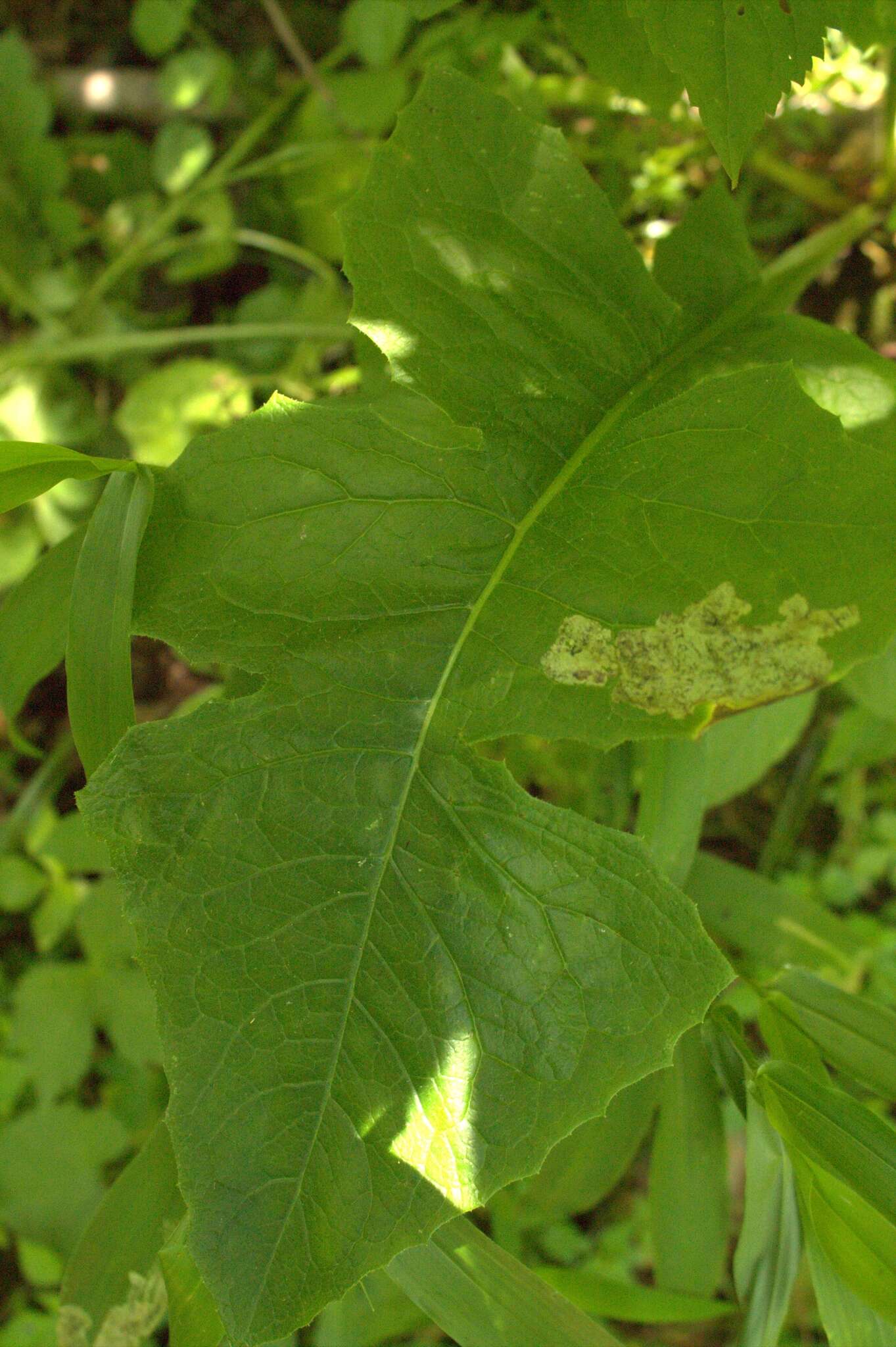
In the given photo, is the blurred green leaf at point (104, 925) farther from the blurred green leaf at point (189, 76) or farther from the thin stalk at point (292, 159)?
the blurred green leaf at point (189, 76)

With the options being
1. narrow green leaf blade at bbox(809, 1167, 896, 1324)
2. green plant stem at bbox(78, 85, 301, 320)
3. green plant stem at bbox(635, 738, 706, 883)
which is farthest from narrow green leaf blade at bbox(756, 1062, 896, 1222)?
green plant stem at bbox(78, 85, 301, 320)

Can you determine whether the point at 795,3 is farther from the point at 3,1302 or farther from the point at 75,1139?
the point at 3,1302

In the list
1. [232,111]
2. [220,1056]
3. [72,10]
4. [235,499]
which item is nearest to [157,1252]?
[220,1056]

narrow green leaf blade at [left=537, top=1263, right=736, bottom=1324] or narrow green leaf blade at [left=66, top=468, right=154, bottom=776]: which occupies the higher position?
narrow green leaf blade at [left=66, top=468, right=154, bottom=776]

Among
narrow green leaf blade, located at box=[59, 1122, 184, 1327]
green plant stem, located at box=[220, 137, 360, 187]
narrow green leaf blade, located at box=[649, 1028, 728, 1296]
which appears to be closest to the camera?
narrow green leaf blade, located at box=[59, 1122, 184, 1327]

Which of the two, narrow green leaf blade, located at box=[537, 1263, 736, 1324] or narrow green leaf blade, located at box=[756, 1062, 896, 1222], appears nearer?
narrow green leaf blade, located at box=[756, 1062, 896, 1222]

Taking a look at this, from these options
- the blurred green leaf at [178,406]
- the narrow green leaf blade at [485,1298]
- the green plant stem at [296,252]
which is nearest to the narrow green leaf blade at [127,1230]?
the narrow green leaf blade at [485,1298]

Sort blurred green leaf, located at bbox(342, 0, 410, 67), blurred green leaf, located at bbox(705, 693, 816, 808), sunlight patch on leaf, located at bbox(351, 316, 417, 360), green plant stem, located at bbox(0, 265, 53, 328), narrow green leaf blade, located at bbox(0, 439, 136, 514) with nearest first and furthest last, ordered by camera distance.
Result: narrow green leaf blade, located at bbox(0, 439, 136, 514) < sunlight patch on leaf, located at bbox(351, 316, 417, 360) < blurred green leaf, located at bbox(705, 693, 816, 808) < blurred green leaf, located at bbox(342, 0, 410, 67) < green plant stem, located at bbox(0, 265, 53, 328)

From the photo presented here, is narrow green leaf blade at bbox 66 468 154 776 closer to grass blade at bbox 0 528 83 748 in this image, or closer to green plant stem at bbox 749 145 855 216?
grass blade at bbox 0 528 83 748

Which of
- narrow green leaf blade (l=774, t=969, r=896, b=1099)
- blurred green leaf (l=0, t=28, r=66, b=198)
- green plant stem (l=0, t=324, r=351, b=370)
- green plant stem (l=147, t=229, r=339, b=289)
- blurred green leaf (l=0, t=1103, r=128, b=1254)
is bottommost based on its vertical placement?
blurred green leaf (l=0, t=1103, r=128, b=1254)
